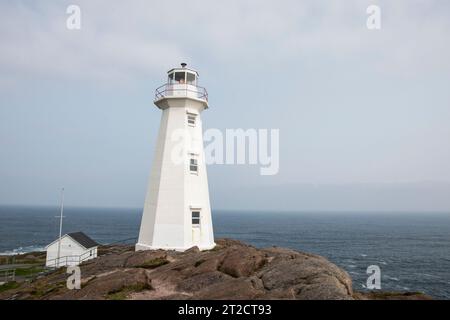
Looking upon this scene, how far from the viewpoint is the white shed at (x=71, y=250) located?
31067 mm

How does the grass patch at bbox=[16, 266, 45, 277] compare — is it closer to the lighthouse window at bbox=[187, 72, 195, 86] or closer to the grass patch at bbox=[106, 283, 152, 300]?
the grass patch at bbox=[106, 283, 152, 300]

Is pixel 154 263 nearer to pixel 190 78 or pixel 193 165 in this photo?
pixel 193 165

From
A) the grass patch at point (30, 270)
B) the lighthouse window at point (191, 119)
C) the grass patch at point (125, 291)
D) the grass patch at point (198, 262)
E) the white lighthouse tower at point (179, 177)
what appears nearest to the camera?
the grass patch at point (125, 291)

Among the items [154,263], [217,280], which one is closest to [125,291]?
[217,280]

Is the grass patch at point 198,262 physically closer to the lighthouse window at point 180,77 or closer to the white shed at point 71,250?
the lighthouse window at point 180,77

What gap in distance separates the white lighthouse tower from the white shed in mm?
12528

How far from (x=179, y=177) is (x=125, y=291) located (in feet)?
28.9

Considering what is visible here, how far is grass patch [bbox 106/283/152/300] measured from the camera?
12839 mm

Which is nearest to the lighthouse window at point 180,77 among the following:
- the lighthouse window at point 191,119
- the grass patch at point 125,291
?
the lighthouse window at point 191,119

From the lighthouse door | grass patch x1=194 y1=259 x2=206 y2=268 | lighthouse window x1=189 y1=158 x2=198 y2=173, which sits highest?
lighthouse window x1=189 y1=158 x2=198 y2=173

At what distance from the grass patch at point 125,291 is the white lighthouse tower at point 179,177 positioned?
642 centimetres

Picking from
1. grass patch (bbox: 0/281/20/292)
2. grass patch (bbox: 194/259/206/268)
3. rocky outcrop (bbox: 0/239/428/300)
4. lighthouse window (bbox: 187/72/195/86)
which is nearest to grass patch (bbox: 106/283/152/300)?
rocky outcrop (bbox: 0/239/428/300)
